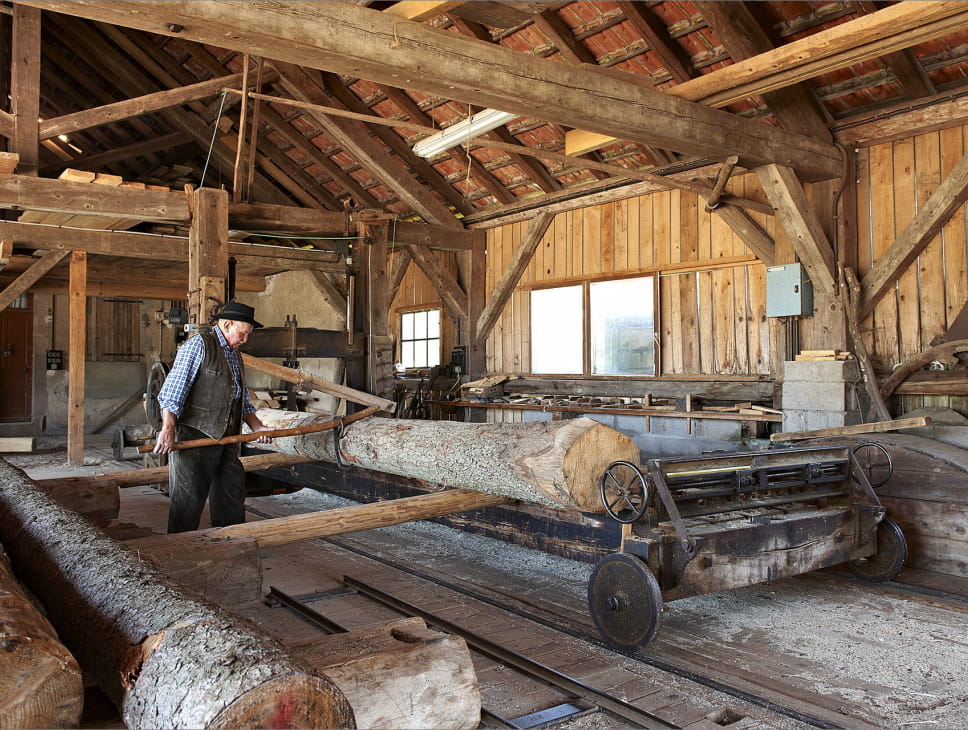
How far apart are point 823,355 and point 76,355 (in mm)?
8875

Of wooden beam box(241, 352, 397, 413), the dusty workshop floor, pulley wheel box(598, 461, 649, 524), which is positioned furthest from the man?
pulley wheel box(598, 461, 649, 524)

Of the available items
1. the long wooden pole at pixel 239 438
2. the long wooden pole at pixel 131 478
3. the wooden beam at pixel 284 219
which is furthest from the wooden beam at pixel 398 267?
the long wooden pole at pixel 239 438

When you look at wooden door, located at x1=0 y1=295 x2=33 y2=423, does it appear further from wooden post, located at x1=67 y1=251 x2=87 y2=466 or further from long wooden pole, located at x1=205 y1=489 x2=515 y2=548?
long wooden pole, located at x1=205 y1=489 x2=515 y2=548

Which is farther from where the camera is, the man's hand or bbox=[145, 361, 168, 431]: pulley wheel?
bbox=[145, 361, 168, 431]: pulley wheel

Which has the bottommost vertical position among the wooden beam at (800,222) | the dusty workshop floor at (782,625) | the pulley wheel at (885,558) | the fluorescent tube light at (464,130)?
the dusty workshop floor at (782,625)

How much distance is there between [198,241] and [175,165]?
6.45m

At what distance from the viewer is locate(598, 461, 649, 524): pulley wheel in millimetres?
3434

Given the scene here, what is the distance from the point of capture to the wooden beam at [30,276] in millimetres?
9578

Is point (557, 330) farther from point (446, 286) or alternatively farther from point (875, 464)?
point (875, 464)

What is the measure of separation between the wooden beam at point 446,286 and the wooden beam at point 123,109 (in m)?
3.31

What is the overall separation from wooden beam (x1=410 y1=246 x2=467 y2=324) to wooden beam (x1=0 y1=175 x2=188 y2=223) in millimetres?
3874

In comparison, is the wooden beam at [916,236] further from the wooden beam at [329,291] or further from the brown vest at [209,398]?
the wooden beam at [329,291]

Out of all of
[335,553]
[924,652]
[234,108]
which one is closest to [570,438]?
[924,652]

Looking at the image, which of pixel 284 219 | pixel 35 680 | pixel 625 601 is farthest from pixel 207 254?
pixel 35 680
